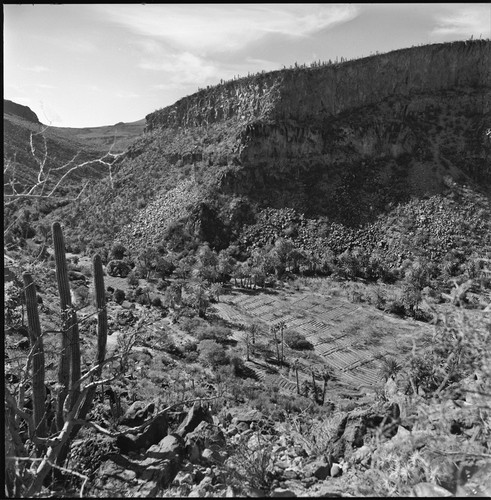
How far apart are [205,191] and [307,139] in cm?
1688

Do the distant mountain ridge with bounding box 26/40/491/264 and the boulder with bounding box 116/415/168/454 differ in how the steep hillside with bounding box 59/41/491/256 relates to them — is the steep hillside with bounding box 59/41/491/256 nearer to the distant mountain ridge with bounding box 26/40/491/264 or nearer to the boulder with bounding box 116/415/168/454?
the distant mountain ridge with bounding box 26/40/491/264

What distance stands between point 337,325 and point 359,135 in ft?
119

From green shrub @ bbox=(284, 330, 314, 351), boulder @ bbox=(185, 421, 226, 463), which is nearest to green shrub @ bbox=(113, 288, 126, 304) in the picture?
green shrub @ bbox=(284, 330, 314, 351)

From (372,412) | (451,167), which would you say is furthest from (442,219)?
(372,412)

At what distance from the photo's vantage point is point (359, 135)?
60.6 meters

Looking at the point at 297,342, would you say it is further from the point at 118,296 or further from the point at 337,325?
the point at 118,296

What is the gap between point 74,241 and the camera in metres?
60.2

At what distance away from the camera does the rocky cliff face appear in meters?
56.1

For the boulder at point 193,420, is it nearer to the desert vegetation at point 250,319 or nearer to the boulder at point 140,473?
the desert vegetation at point 250,319

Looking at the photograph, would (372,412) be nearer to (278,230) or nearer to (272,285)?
Answer: (272,285)

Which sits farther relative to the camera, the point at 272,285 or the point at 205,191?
the point at 205,191

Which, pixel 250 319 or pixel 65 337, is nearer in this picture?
pixel 65 337

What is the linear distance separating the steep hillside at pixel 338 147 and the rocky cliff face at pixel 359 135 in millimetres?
146

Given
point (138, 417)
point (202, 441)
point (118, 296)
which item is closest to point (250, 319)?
point (118, 296)
